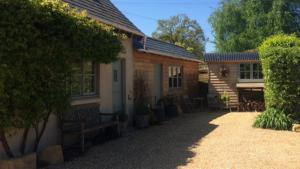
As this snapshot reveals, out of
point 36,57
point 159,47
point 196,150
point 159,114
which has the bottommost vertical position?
point 196,150

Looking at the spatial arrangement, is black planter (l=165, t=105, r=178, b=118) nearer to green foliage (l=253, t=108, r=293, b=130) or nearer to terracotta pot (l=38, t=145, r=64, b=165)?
green foliage (l=253, t=108, r=293, b=130)

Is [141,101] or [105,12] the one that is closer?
[105,12]

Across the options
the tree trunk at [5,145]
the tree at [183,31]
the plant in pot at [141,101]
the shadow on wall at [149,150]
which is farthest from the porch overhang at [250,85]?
the tree at [183,31]

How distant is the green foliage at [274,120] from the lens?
13.0m

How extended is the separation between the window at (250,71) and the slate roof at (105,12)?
9.18m

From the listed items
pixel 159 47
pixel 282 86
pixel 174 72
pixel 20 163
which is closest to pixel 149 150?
pixel 20 163

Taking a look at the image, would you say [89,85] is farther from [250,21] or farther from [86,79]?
[250,21]

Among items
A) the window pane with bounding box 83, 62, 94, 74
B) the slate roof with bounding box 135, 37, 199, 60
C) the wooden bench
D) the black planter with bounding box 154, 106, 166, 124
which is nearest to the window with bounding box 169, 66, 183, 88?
the slate roof with bounding box 135, 37, 199, 60

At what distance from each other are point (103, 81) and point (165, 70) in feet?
24.3

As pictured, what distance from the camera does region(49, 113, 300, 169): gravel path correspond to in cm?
793

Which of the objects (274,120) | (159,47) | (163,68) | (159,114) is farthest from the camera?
(163,68)

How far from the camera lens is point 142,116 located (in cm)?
1359

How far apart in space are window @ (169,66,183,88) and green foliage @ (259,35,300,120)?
718 centimetres

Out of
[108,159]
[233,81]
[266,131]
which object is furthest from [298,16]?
[108,159]
